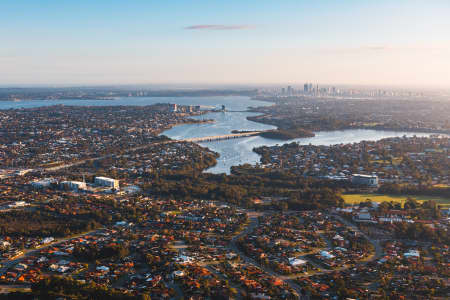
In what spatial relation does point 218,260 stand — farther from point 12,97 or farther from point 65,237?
point 12,97

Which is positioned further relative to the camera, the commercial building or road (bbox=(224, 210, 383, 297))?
the commercial building

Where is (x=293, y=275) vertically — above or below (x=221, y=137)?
below

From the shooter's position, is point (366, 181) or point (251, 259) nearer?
point (251, 259)

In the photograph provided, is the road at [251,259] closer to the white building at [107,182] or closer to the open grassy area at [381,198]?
the open grassy area at [381,198]

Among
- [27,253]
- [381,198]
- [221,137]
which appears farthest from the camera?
[221,137]

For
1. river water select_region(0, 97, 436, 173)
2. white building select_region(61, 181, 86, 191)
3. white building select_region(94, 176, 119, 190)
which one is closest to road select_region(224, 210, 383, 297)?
white building select_region(94, 176, 119, 190)

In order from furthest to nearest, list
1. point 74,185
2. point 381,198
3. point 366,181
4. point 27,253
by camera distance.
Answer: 1. point 366,181
2. point 74,185
3. point 381,198
4. point 27,253

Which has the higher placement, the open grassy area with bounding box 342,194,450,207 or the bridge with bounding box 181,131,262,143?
the bridge with bounding box 181,131,262,143

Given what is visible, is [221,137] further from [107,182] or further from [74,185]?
[74,185]

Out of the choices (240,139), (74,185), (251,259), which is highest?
(74,185)

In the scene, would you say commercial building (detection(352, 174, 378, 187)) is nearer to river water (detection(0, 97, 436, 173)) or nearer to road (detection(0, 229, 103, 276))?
river water (detection(0, 97, 436, 173))

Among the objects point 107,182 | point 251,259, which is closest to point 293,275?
point 251,259
